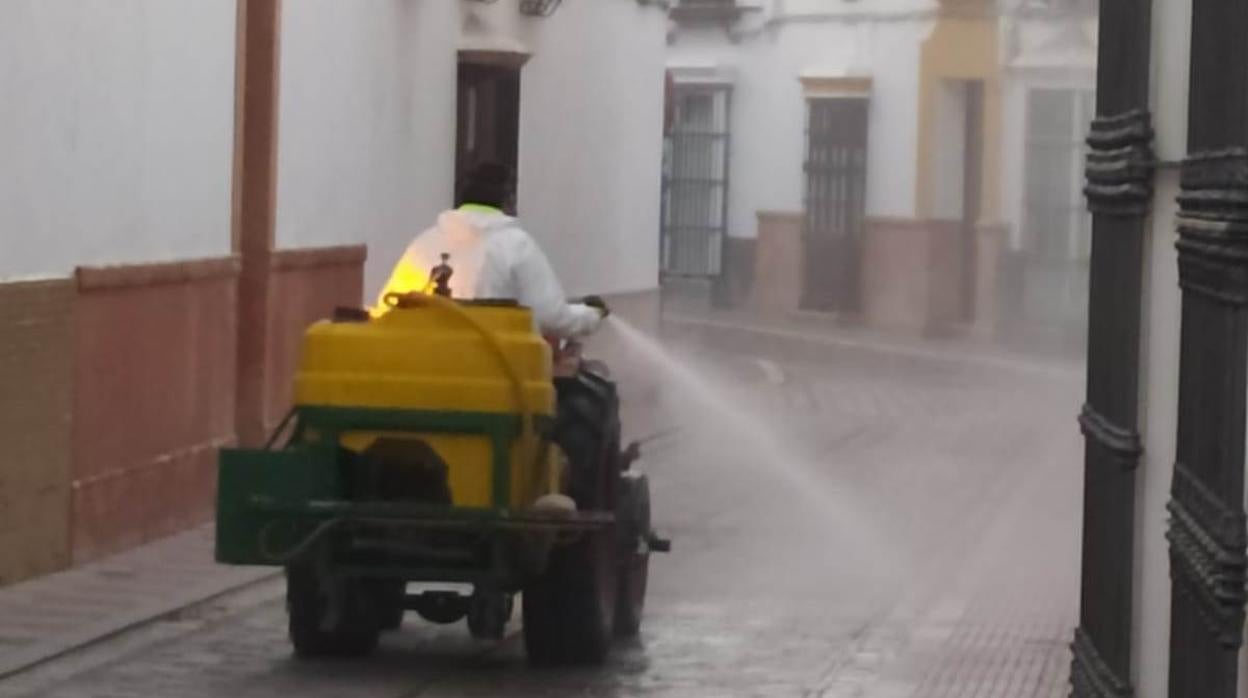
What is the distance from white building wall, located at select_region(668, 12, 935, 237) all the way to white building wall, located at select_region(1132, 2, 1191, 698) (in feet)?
106

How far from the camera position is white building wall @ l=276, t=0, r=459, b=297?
59.4ft

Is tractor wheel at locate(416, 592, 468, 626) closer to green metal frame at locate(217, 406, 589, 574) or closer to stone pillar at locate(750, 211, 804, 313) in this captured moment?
green metal frame at locate(217, 406, 589, 574)

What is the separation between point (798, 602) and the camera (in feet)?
46.0

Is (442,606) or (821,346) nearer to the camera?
(442,606)

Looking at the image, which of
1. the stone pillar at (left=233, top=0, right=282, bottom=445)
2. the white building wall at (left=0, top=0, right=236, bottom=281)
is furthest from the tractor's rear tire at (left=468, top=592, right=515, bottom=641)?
the stone pillar at (left=233, top=0, right=282, bottom=445)

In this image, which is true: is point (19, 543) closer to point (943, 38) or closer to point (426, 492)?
point (426, 492)

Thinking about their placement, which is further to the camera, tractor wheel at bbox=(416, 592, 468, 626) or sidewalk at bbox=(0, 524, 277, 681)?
sidewalk at bbox=(0, 524, 277, 681)

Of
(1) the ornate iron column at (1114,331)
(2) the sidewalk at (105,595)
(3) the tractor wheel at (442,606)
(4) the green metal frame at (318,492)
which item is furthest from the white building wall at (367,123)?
(1) the ornate iron column at (1114,331)

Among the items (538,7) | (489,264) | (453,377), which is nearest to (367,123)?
(538,7)

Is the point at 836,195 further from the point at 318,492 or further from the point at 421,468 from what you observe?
the point at 318,492

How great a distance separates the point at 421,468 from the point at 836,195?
103 feet

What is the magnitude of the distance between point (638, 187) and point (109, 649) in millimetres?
18537

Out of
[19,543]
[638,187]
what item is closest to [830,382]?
[638,187]

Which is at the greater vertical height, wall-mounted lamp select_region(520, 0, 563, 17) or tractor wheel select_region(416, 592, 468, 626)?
wall-mounted lamp select_region(520, 0, 563, 17)
